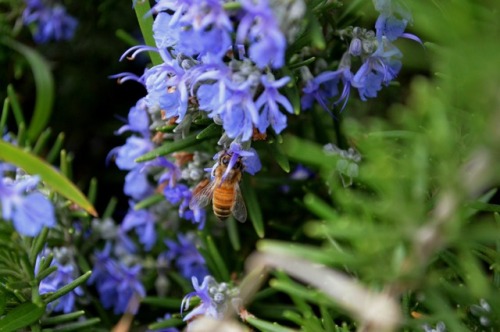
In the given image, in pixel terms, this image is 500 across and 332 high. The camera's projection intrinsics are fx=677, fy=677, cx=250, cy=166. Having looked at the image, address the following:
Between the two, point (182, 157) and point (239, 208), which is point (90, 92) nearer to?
point (182, 157)

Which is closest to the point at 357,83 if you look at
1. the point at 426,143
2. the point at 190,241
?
the point at 426,143

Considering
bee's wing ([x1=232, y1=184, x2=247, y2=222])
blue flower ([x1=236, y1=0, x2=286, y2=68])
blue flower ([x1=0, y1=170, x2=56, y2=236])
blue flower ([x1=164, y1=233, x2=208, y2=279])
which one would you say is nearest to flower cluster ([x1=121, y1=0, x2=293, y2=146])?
blue flower ([x1=236, y1=0, x2=286, y2=68])

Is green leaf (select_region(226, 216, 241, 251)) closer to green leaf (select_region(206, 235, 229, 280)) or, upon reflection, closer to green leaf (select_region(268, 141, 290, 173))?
green leaf (select_region(206, 235, 229, 280))

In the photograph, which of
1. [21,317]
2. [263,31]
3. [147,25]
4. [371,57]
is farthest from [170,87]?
[21,317]

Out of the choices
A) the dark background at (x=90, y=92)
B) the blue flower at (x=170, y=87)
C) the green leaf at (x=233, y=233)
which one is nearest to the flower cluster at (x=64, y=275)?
the green leaf at (x=233, y=233)

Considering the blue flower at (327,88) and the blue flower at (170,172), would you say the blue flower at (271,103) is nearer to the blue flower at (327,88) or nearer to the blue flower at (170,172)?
the blue flower at (327,88)

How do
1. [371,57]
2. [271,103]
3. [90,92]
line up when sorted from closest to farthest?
1. [271,103]
2. [371,57]
3. [90,92]
